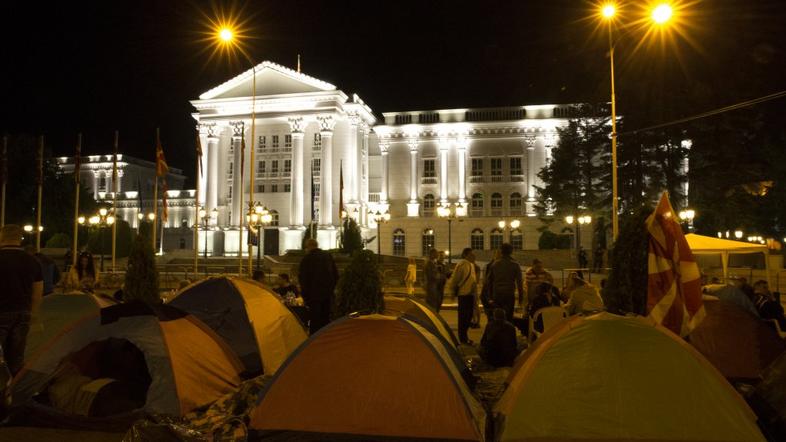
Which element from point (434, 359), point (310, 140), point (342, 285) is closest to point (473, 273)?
point (342, 285)

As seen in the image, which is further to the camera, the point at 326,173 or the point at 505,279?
the point at 326,173

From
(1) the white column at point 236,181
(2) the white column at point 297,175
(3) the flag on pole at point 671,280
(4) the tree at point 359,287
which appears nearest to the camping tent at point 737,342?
(3) the flag on pole at point 671,280

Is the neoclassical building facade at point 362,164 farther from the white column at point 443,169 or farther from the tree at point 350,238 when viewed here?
the tree at point 350,238

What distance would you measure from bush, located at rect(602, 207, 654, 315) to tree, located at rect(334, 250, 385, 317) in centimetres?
305

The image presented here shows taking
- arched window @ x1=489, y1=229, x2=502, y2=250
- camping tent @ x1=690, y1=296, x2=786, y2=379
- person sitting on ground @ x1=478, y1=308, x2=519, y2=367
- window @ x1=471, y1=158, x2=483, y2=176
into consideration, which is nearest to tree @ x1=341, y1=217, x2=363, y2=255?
arched window @ x1=489, y1=229, x2=502, y2=250

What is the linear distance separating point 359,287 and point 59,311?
583 centimetres

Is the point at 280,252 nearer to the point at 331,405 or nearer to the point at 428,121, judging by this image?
the point at 428,121

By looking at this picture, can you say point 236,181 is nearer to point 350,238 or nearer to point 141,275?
point 350,238

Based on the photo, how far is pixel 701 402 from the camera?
5582 mm

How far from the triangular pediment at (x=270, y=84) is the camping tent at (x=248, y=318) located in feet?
137

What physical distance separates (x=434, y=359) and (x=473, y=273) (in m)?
5.61

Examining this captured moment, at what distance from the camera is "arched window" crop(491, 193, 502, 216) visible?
52.9 m

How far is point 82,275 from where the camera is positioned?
46.3 ft

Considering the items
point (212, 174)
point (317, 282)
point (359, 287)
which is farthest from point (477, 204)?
point (359, 287)
